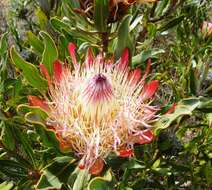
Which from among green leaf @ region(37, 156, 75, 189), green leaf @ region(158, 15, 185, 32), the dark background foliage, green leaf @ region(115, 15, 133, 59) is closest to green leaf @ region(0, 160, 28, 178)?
the dark background foliage

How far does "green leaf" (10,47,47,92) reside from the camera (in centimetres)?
154

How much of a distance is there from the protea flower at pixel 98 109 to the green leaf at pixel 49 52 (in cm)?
5

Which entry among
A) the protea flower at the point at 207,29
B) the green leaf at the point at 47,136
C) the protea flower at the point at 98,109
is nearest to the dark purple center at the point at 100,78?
the protea flower at the point at 98,109

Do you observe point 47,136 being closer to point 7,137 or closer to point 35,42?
point 7,137

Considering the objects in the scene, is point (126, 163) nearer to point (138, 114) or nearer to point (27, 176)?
point (138, 114)

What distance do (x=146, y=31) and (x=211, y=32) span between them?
47cm

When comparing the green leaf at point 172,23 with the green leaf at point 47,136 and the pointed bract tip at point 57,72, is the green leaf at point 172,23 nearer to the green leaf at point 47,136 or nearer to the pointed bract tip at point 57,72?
the pointed bract tip at point 57,72

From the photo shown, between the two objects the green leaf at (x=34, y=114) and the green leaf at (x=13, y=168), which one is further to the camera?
the green leaf at (x=13, y=168)

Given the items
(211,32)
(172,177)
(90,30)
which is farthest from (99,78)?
(211,32)

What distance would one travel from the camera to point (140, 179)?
2.05m

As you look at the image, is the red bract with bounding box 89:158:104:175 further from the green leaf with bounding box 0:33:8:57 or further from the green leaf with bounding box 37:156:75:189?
the green leaf with bounding box 0:33:8:57

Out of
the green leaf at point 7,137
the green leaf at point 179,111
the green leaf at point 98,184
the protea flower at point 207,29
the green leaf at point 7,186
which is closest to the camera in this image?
the green leaf at point 98,184

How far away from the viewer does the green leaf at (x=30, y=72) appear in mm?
1538

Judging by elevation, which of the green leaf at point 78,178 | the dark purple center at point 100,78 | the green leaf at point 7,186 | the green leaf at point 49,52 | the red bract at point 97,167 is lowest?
the green leaf at point 7,186
